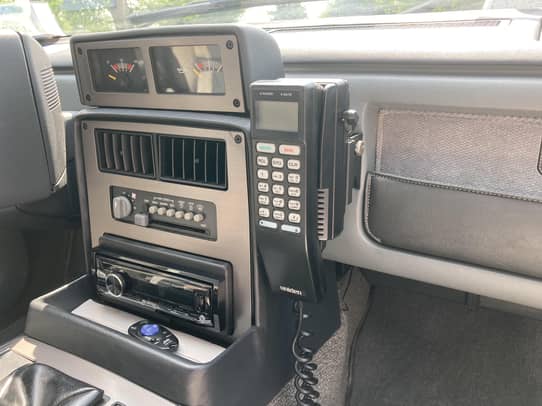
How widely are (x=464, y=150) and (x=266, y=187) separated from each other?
0.33m

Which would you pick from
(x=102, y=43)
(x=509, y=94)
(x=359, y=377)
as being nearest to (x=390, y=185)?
(x=509, y=94)

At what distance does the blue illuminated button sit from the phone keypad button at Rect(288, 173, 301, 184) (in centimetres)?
33

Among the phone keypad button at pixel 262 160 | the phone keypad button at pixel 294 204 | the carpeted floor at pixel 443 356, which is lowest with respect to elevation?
the carpeted floor at pixel 443 356

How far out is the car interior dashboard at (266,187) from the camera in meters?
0.71

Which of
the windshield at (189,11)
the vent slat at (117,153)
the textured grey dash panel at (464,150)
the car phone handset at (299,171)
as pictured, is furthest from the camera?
the windshield at (189,11)

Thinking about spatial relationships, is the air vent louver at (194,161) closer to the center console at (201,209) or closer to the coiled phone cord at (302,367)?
the center console at (201,209)

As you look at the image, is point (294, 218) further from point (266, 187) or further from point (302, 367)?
point (302, 367)

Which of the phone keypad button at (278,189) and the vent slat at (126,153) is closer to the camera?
the phone keypad button at (278,189)

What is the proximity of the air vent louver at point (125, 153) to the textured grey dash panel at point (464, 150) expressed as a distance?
383mm

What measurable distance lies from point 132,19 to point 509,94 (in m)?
0.96

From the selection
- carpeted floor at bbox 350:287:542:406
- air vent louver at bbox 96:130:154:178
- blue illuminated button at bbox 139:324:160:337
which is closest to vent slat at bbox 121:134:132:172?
air vent louver at bbox 96:130:154:178

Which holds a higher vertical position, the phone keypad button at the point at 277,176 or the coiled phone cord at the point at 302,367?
the phone keypad button at the point at 277,176

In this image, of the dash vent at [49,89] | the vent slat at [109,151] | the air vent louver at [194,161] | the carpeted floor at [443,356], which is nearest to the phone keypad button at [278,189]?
the air vent louver at [194,161]

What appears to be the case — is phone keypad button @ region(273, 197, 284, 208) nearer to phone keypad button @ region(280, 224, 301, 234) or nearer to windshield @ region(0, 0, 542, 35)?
phone keypad button @ region(280, 224, 301, 234)
